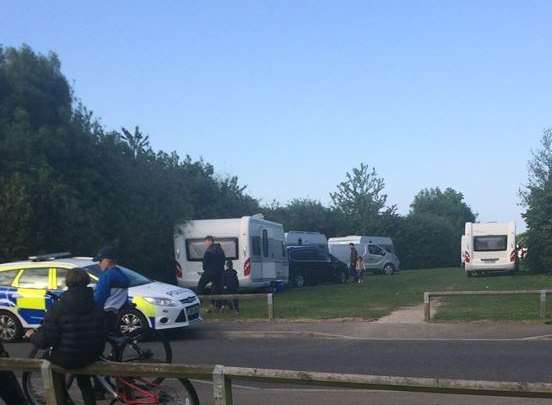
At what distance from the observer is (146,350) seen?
337 inches

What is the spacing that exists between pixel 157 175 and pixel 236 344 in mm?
14283

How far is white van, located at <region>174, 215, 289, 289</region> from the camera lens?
25562 mm

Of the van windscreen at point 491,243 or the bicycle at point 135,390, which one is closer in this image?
the bicycle at point 135,390

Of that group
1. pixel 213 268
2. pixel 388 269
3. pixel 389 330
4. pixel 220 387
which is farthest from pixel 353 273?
pixel 220 387

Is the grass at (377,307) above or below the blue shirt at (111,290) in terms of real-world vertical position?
below

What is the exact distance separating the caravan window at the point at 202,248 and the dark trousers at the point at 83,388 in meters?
18.7

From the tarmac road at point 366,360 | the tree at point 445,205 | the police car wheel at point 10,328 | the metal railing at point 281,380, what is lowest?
the tarmac road at point 366,360

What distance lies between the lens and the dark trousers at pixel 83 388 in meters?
6.09

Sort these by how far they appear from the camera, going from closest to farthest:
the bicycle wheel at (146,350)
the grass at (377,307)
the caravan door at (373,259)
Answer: the bicycle wheel at (146,350)
the grass at (377,307)
the caravan door at (373,259)

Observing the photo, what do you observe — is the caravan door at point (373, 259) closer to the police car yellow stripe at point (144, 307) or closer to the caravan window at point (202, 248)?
the caravan window at point (202, 248)

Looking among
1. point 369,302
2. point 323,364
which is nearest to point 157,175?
point 369,302

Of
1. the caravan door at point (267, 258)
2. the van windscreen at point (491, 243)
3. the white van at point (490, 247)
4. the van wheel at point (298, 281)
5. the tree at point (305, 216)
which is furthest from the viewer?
the tree at point (305, 216)

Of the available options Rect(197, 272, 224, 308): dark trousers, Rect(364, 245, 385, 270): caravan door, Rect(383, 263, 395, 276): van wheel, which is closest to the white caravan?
Rect(364, 245, 385, 270): caravan door

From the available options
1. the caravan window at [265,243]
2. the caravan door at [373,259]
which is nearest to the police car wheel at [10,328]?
the caravan window at [265,243]
